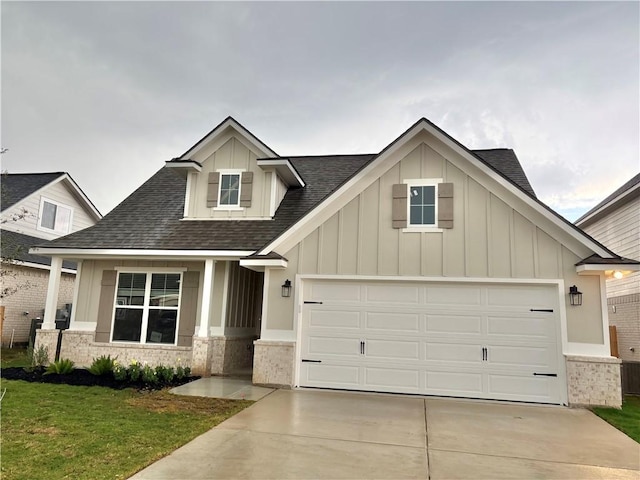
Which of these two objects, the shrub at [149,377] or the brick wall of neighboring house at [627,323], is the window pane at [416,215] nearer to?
the shrub at [149,377]

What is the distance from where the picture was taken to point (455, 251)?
28.2ft

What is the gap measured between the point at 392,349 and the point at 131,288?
7.06 meters

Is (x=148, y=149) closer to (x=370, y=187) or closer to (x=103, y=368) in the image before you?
(x=103, y=368)

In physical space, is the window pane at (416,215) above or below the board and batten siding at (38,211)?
below

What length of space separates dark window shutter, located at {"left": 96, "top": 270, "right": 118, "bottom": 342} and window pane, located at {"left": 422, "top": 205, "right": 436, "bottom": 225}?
26.9 ft

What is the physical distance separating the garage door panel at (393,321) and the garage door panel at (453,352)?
1.53 ft

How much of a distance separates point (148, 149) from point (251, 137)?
7.94 m

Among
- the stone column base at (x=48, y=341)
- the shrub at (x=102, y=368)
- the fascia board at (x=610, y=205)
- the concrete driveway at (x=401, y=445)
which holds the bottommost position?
the concrete driveway at (x=401, y=445)

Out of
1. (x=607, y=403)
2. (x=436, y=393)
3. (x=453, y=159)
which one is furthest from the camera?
(x=453, y=159)

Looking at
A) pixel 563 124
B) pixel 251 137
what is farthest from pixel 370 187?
pixel 563 124

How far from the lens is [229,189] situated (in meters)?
11.9

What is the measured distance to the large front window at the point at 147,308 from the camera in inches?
428

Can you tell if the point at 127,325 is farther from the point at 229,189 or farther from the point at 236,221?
the point at 229,189

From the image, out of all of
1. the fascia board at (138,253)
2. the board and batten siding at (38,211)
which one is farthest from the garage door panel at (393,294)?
the board and batten siding at (38,211)
